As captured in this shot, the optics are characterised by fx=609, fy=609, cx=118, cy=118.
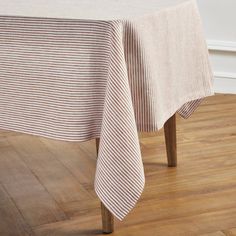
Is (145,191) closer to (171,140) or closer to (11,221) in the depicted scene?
(171,140)

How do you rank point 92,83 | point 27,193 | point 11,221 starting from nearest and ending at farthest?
point 92,83 → point 11,221 → point 27,193

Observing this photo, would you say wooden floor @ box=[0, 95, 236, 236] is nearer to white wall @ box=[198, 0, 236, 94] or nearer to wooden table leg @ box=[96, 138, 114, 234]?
wooden table leg @ box=[96, 138, 114, 234]

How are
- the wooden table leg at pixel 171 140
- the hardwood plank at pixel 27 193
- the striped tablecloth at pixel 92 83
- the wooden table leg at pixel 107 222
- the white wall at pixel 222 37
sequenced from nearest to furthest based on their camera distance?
1. the striped tablecloth at pixel 92 83
2. the wooden table leg at pixel 107 222
3. the hardwood plank at pixel 27 193
4. the wooden table leg at pixel 171 140
5. the white wall at pixel 222 37

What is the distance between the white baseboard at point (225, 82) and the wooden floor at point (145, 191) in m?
0.61

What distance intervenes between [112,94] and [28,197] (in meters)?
0.72

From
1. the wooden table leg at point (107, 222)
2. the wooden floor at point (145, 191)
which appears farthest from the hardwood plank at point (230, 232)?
the wooden table leg at point (107, 222)

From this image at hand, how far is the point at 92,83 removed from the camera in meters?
1.48

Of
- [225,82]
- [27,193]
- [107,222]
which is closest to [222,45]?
[225,82]

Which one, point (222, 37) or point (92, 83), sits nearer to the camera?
point (92, 83)

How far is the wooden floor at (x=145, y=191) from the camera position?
181 centimetres

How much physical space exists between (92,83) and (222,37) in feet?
6.57

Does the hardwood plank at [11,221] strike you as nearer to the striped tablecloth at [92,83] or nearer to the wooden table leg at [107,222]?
the wooden table leg at [107,222]

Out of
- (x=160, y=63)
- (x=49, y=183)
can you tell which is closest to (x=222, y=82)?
(x=49, y=183)

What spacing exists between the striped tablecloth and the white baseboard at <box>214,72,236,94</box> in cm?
178
